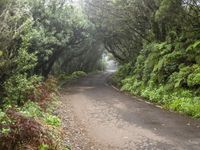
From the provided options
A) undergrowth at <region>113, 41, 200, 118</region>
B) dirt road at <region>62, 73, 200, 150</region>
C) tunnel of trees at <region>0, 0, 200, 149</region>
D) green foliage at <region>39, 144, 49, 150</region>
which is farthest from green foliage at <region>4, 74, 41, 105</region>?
undergrowth at <region>113, 41, 200, 118</region>

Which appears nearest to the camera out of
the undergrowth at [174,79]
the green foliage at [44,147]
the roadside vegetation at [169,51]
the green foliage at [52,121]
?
the green foliage at [44,147]

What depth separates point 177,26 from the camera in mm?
25609

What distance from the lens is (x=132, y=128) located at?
14.5 m

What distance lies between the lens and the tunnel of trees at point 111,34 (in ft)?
50.3

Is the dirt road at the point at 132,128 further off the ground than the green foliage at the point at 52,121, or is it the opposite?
the green foliage at the point at 52,121

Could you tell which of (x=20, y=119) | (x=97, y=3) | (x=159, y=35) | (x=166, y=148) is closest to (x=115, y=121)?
(x=166, y=148)

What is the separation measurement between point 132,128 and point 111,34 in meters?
30.2

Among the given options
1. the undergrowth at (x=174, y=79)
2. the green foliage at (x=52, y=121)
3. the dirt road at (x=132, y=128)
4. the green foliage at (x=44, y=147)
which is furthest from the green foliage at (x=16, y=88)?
the undergrowth at (x=174, y=79)

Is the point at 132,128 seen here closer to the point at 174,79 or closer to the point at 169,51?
the point at 174,79

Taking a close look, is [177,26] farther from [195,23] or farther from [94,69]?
[94,69]

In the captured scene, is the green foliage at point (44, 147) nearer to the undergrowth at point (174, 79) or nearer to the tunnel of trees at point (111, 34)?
the tunnel of trees at point (111, 34)

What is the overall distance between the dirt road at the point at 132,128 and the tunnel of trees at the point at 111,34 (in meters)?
1.58

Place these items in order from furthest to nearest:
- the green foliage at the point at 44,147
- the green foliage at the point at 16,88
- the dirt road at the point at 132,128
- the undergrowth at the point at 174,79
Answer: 1. the undergrowth at the point at 174,79
2. the green foliage at the point at 16,88
3. the dirt road at the point at 132,128
4. the green foliage at the point at 44,147

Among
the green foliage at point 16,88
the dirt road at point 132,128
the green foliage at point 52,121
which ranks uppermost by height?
the green foliage at point 16,88
